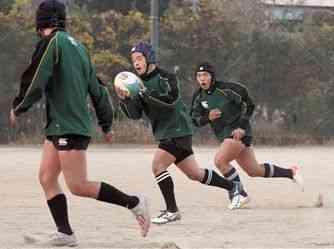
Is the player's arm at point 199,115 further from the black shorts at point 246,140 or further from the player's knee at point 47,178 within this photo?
the player's knee at point 47,178

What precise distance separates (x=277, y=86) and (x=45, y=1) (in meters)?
17.4

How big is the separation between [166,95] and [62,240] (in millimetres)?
2406

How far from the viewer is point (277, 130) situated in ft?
80.8

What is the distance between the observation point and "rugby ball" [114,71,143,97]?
898cm

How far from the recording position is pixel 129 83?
9.05 meters

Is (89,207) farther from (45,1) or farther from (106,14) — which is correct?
(106,14)

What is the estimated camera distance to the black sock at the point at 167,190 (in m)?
9.41

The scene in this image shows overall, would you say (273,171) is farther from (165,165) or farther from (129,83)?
(129,83)

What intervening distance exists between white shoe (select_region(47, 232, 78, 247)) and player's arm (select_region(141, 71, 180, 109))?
7.22 ft

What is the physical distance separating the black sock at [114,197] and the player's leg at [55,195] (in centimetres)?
31

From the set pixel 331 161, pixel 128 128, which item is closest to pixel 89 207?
pixel 331 161

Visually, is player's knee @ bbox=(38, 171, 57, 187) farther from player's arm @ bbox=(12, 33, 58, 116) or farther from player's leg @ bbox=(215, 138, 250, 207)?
player's leg @ bbox=(215, 138, 250, 207)

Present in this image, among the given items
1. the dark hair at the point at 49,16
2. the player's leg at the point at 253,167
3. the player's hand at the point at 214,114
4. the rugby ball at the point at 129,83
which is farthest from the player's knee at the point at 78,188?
the player's leg at the point at 253,167

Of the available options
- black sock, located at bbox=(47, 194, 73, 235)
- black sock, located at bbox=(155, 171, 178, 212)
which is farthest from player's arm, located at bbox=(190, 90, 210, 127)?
black sock, located at bbox=(47, 194, 73, 235)
